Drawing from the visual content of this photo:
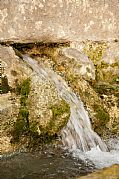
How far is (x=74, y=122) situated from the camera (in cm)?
639

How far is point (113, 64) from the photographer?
8.05m

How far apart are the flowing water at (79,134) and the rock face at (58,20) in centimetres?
56

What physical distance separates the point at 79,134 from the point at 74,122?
0.20m

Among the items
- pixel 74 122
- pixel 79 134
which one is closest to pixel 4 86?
pixel 74 122

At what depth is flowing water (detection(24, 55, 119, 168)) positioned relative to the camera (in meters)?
5.96

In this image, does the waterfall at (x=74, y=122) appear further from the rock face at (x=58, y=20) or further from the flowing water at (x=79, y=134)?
the rock face at (x=58, y=20)

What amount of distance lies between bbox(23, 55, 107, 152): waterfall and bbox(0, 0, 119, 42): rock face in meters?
0.46

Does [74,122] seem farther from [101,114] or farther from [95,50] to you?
[95,50]

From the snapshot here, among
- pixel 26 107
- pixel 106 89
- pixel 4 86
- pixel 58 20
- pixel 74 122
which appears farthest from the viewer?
pixel 58 20

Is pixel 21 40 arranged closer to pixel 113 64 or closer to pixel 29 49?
pixel 29 49

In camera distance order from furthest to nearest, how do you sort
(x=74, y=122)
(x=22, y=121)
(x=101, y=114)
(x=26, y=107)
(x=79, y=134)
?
1. (x=101, y=114)
2. (x=74, y=122)
3. (x=79, y=134)
4. (x=26, y=107)
5. (x=22, y=121)

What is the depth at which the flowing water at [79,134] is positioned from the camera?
5.96 m

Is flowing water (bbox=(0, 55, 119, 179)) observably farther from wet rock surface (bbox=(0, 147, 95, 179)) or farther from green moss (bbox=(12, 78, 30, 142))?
green moss (bbox=(12, 78, 30, 142))

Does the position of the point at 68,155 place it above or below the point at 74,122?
below
